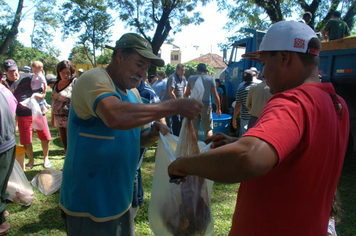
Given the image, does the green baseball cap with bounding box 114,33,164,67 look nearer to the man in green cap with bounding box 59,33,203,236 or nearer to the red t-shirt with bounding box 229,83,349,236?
the man in green cap with bounding box 59,33,203,236

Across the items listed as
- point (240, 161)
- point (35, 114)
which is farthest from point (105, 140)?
point (35, 114)

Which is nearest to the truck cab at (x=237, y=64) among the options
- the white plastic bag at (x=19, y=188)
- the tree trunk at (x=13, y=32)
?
the white plastic bag at (x=19, y=188)

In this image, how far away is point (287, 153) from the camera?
854mm

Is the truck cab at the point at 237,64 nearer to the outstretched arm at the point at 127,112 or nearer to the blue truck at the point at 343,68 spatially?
the blue truck at the point at 343,68

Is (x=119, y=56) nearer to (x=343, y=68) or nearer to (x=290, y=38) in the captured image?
(x=290, y=38)

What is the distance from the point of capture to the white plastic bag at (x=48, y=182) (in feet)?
12.6

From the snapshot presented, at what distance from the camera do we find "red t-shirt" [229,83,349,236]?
871mm

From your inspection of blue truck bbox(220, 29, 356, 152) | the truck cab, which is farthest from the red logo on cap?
the truck cab

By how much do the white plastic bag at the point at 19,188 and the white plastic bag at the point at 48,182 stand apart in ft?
1.21

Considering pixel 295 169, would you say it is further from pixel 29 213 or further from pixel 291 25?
pixel 29 213

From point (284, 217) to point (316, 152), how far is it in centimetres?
30

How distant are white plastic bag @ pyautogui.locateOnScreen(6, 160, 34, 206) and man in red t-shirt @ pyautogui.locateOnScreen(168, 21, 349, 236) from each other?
2.98 m

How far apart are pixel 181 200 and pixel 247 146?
0.91m

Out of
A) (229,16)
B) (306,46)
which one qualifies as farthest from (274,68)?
(229,16)
